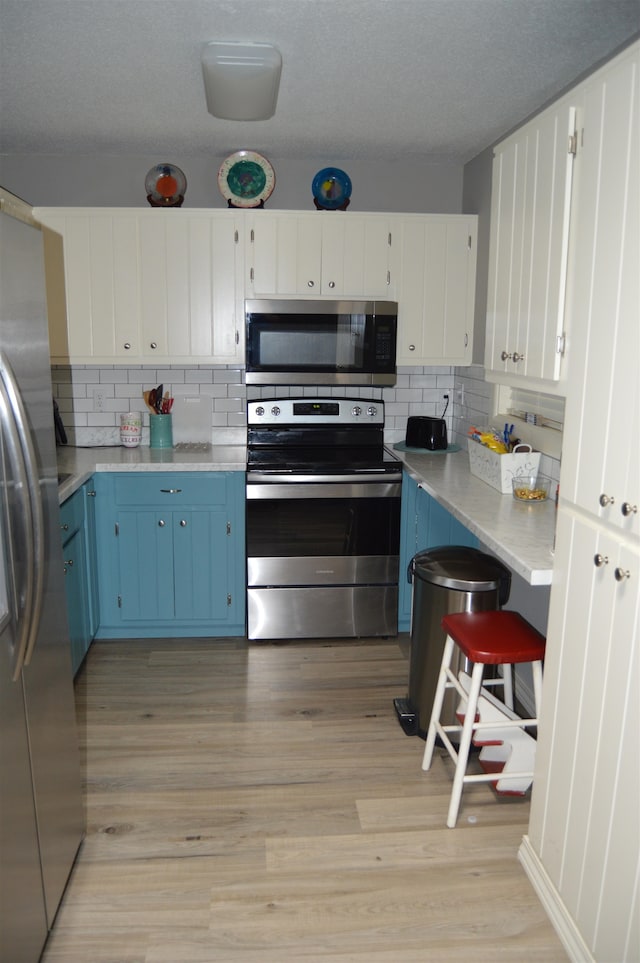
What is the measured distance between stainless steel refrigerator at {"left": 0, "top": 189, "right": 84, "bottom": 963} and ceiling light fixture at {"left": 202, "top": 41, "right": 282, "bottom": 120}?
1025 millimetres

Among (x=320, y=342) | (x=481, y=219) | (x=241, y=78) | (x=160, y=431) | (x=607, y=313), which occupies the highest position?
(x=241, y=78)

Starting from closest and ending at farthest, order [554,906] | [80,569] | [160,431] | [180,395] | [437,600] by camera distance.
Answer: [554,906]
[437,600]
[80,569]
[160,431]
[180,395]

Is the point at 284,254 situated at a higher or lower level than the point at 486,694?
higher

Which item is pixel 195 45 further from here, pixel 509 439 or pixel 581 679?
pixel 581 679

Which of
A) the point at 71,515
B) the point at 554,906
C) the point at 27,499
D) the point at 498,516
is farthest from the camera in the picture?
the point at 71,515

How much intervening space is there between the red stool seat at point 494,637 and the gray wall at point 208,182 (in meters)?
2.37

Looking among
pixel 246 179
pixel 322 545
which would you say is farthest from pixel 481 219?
pixel 322 545

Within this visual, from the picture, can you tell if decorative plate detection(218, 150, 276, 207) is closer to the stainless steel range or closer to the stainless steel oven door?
the stainless steel range

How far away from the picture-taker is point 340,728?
2.96 metres

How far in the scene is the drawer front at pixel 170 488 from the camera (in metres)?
3.56

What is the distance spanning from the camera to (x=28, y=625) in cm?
168

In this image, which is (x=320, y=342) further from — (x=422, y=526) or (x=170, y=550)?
(x=170, y=550)

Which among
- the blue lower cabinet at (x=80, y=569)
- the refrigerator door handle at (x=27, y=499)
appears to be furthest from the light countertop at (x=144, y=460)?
the refrigerator door handle at (x=27, y=499)

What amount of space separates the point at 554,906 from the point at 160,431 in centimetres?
284
